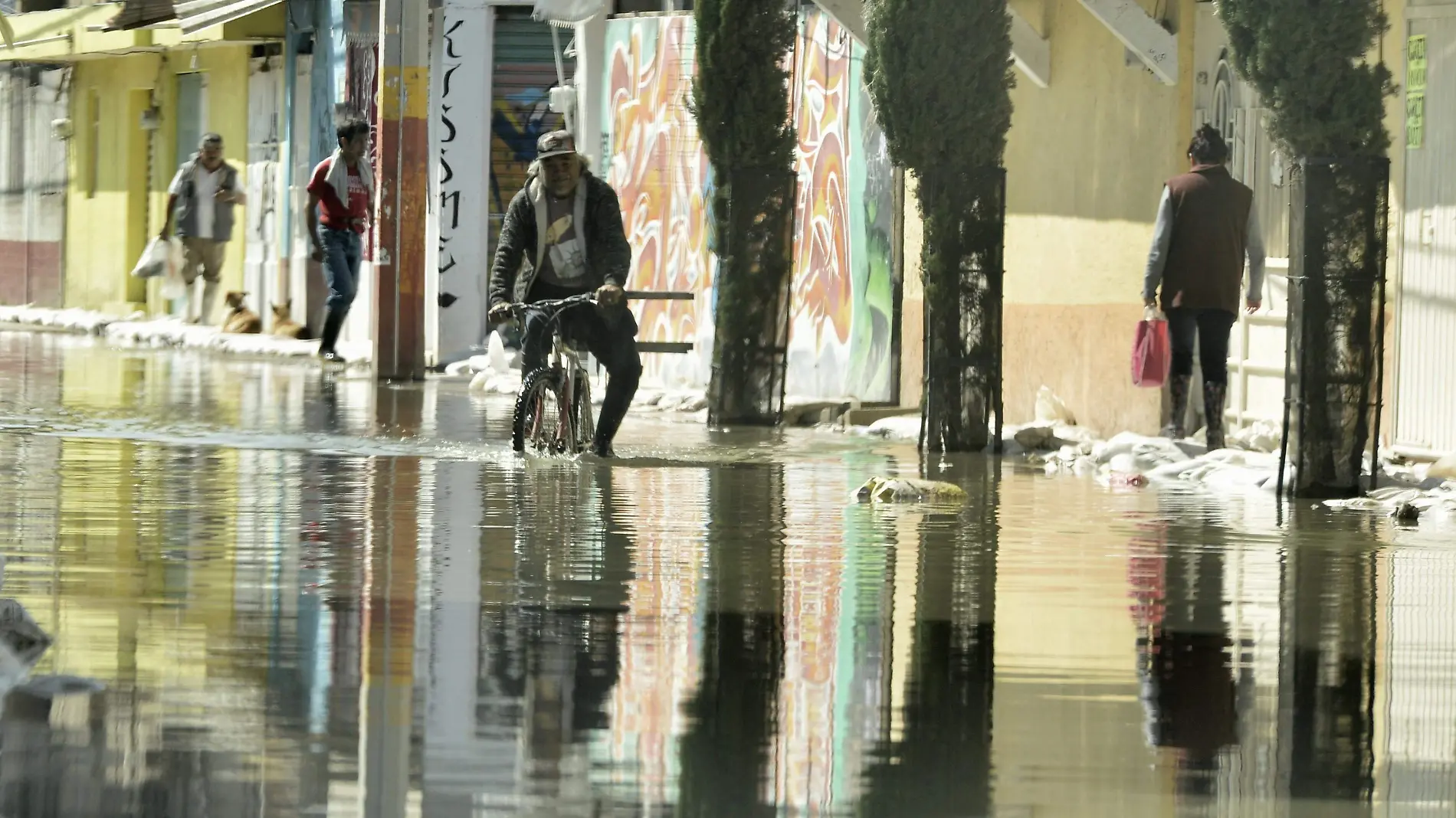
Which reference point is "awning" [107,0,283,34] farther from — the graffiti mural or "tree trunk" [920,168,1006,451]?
"tree trunk" [920,168,1006,451]

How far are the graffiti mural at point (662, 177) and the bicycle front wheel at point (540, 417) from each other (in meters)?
7.01

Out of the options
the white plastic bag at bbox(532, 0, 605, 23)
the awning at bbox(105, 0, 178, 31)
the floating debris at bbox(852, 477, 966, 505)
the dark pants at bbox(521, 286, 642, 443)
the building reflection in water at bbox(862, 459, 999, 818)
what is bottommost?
the building reflection in water at bbox(862, 459, 999, 818)

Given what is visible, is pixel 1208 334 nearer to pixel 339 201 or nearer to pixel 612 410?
pixel 612 410

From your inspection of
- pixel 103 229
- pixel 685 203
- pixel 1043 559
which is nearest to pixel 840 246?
pixel 685 203

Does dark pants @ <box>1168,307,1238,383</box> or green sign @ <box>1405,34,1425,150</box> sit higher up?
green sign @ <box>1405,34,1425,150</box>

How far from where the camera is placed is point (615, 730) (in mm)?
7027

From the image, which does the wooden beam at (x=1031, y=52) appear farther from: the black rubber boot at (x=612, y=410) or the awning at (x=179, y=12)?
the awning at (x=179, y=12)

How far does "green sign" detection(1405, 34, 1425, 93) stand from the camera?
15625 mm

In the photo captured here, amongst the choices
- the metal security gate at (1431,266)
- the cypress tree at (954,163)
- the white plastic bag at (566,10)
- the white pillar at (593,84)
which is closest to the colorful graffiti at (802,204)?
the white pillar at (593,84)

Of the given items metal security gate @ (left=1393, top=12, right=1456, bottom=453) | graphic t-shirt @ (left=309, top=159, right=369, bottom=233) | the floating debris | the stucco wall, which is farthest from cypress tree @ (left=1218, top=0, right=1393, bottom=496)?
graphic t-shirt @ (left=309, top=159, right=369, bottom=233)

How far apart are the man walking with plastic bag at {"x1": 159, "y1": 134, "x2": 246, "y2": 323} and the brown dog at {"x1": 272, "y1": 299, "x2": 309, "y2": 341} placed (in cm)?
82

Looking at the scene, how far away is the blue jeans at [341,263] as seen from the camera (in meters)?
25.6

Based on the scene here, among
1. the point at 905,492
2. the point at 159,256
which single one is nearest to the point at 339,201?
the point at 159,256

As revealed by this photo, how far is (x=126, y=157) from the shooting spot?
3894 cm
